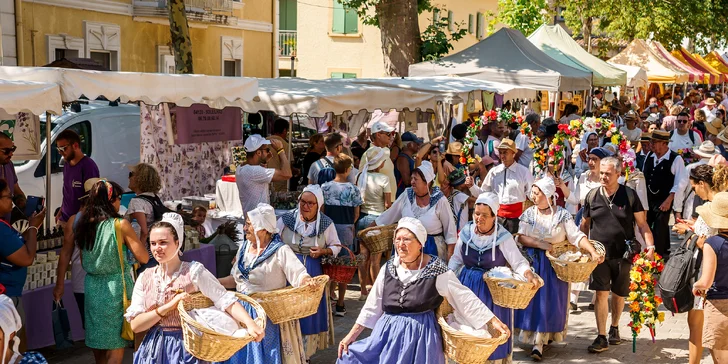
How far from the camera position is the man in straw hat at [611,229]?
8.07 metres

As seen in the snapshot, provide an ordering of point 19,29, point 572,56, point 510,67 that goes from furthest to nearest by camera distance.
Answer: point 572,56 → point 19,29 → point 510,67

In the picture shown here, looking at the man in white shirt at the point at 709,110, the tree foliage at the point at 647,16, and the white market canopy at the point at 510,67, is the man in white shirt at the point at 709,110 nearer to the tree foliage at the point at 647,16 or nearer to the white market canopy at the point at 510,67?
the white market canopy at the point at 510,67

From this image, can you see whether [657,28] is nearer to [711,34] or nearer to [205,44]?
[711,34]

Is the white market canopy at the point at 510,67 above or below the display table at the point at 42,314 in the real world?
above

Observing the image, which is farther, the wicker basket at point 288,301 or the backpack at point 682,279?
the backpack at point 682,279

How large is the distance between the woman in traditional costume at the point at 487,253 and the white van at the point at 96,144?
5.88m

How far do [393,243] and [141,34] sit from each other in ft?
49.6

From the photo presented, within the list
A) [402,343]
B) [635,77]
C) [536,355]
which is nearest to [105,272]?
[402,343]

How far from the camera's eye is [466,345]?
531 centimetres

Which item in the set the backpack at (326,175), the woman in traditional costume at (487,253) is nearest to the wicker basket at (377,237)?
the backpack at (326,175)

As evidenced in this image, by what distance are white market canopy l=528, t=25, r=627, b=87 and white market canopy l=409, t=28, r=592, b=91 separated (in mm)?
1741

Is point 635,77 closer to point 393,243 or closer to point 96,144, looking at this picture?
point 96,144

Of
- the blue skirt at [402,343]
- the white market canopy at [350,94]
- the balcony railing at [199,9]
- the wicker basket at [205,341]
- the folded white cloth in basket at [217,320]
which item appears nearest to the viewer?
the wicker basket at [205,341]

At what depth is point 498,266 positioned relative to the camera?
22.4 ft
